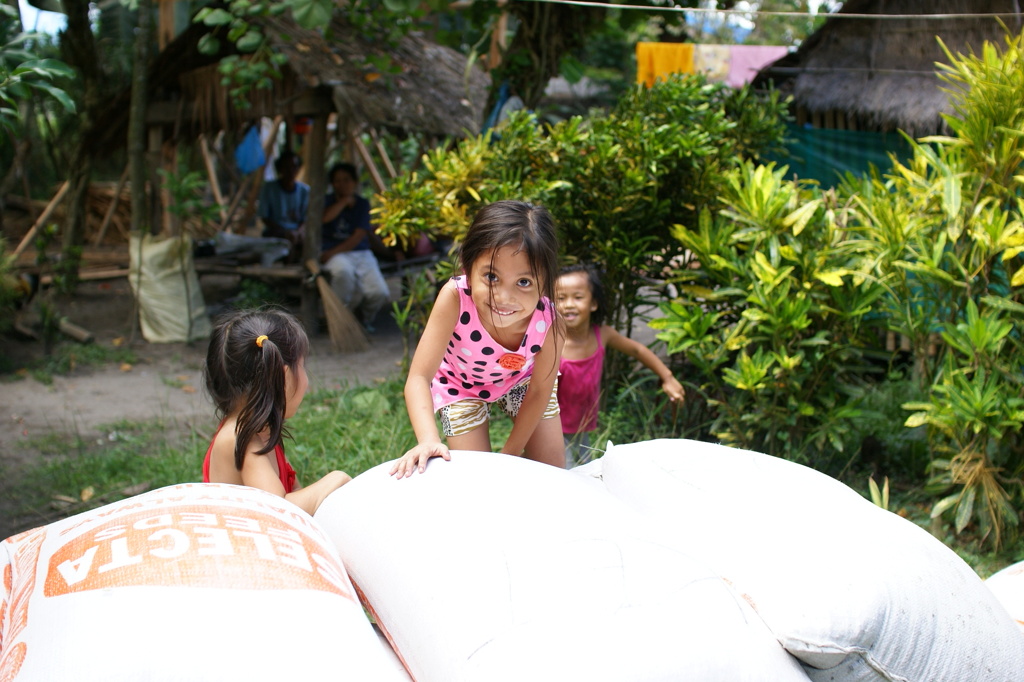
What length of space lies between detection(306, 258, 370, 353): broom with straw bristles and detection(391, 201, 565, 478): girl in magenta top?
3.63m

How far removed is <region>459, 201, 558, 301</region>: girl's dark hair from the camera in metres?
1.96

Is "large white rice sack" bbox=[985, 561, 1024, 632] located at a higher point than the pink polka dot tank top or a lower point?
lower

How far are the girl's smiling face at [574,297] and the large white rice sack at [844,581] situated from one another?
120 cm

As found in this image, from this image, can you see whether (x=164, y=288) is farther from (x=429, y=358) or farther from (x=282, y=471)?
(x=429, y=358)

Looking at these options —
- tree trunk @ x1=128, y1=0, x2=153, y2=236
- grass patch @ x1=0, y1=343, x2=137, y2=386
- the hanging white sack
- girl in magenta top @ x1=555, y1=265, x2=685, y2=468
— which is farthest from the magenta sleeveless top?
tree trunk @ x1=128, y1=0, x2=153, y2=236

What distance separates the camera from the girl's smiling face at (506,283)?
1962 mm

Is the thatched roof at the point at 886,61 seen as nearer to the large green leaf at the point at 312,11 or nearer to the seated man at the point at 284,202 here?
the large green leaf at the point at 312,11

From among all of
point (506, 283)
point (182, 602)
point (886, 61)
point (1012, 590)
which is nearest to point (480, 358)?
point (506, 283)

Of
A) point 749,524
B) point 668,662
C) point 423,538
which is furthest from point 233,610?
point 749,524

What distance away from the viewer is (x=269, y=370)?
1964 millimetres

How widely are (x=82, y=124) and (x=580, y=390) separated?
16.8ft

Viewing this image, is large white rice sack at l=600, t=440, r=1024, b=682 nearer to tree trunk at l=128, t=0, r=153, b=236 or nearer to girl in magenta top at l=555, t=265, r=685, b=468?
girl in magenta top at l=555, t=265, r=685, b=468

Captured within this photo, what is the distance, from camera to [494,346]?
220 cm

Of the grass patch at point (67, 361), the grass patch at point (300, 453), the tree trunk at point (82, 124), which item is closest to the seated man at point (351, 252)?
the grass patch at point (67, 361)
